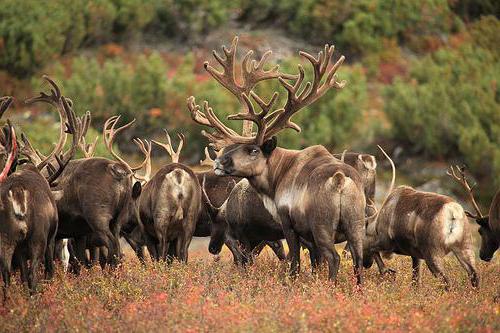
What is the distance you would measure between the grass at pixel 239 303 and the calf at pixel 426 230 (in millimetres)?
348

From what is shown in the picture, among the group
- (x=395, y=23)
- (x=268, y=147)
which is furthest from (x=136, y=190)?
(x=395, y=23)

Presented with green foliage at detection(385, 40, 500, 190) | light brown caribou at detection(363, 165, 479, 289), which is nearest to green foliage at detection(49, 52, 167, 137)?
green foliage at detection(385, 40, 500, 190)

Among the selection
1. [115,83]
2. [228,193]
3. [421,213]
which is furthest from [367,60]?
[421,213]

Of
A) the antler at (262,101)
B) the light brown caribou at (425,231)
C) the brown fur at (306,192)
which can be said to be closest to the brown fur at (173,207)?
the antler at (262,101)

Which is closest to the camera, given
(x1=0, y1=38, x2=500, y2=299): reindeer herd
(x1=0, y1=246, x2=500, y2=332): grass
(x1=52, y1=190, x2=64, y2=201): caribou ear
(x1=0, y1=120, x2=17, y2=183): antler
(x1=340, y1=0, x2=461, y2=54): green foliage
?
(x1=0, y1=246, x2=500, y2=332): grass

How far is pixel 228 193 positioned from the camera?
1731 centimetres

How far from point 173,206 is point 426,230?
3.71 m

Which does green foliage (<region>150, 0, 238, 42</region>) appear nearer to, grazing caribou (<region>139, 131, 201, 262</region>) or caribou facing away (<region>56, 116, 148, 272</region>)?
grazing caribou (<region>139, 131, 201, 262</region>)

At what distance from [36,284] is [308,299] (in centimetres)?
330

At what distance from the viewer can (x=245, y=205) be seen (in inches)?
601

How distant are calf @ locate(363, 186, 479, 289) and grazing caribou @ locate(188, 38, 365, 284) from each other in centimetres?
103

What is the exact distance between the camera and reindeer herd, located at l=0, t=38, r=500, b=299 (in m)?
Answer: 12.4

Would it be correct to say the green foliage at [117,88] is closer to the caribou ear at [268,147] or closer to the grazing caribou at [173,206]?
the grazing caribou at [173,206]

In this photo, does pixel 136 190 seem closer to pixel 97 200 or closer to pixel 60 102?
pixel 60 102
